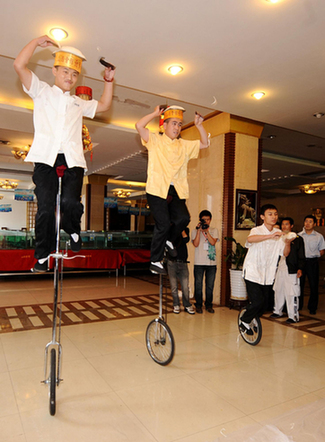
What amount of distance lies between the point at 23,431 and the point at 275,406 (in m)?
1.93

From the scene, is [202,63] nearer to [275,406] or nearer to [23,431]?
[275,406]

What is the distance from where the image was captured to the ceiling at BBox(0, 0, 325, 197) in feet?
11.0

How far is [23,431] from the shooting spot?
2.30 metres

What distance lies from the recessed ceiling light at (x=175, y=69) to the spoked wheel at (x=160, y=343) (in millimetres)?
3289

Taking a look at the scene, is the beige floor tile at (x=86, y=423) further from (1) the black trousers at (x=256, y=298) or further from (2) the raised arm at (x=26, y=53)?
(2) the raised arm at (x=26, y=53)

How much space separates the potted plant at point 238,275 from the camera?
5930 millimetres

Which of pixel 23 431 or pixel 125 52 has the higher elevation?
pixel 125 52

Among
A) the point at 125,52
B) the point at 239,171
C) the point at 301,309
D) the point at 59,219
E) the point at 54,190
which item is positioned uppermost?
the point at 125,52

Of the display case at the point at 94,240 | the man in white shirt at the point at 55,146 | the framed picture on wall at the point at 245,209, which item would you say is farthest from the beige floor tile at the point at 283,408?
the display case at the point at 94,240

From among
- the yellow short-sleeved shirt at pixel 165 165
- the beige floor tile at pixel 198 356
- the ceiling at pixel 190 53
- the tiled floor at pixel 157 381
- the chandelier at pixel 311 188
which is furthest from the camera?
the chandelier at pixel 311 188

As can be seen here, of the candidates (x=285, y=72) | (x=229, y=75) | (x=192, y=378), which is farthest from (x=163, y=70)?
(x=192, y=378)

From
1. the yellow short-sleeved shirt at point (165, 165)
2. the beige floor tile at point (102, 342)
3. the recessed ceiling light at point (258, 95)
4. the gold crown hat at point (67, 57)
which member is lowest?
the beige floor tile at point (102, 342)

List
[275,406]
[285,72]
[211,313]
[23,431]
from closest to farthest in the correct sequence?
[23,431] < [275,406] < [285,72] < [211,313]

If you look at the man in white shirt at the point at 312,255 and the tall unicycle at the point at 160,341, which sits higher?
the man in white shirt at the point at 312,255
